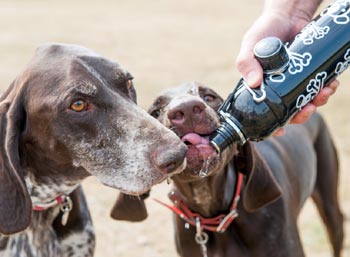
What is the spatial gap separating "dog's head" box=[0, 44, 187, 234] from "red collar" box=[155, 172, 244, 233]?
94 cm

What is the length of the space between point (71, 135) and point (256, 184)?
51.3 inches

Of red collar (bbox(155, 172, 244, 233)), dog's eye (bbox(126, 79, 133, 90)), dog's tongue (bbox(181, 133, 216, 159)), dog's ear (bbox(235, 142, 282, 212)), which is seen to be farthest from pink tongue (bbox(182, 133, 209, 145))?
red collar (bbox(155, 172, 244, 233))

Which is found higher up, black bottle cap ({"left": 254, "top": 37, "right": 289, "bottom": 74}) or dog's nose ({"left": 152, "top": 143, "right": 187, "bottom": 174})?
black bottle cap ({"left": 254, "top": 37, "right": 289, "bottom": 74})

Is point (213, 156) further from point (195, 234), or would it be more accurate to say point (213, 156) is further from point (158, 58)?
point (158, 58)

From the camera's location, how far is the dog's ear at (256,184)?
14.5 ft

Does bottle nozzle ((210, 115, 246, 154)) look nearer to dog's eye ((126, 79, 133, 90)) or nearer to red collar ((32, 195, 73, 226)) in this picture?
dog's eye ((126, 79, 133, 90))

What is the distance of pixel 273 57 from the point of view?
3.52 metres

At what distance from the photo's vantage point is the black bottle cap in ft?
11.6

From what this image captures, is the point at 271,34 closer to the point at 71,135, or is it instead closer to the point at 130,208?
the point at 71,135

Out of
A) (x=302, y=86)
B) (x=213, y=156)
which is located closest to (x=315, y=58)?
(x=302, y=86)

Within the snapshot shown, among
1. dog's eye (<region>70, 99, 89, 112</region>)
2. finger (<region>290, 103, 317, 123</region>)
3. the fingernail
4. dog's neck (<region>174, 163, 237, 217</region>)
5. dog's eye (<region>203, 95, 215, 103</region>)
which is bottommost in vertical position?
dog's neck (<region>174, 163, 237, 217</region>)

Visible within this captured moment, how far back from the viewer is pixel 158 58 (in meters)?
16.0

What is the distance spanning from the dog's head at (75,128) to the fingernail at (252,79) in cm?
47

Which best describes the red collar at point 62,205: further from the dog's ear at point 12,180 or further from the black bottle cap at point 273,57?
the black bottle cap at point 273,57
